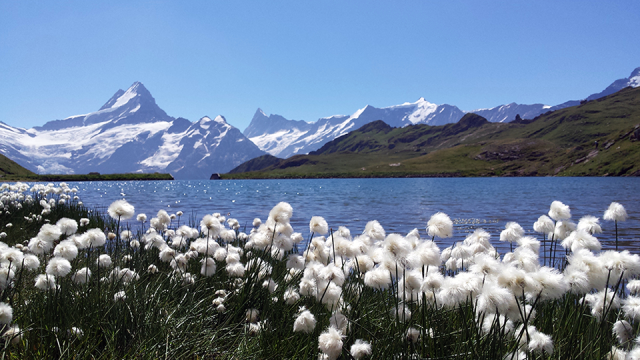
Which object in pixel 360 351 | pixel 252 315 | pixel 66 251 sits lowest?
pixel 252 315

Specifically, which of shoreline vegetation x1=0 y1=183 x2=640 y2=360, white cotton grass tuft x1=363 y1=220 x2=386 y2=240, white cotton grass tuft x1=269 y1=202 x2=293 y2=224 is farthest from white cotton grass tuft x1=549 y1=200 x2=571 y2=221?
white cotton grass tuft x1=269 y1=202 x2=293 y2=224

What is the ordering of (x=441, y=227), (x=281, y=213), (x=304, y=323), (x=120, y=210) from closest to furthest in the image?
(x=304, y=323), (x=441, y=227), (x=281, y=213), (x=120, y=210)

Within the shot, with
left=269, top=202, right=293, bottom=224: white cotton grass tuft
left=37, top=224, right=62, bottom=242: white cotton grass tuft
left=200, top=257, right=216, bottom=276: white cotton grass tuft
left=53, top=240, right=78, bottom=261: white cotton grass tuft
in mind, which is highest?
left=269, top=202, right=293, bottom=224: white cotton grass tuft

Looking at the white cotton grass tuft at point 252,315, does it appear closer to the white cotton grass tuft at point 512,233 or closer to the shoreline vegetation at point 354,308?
the shoreline vegetation at point 354,308

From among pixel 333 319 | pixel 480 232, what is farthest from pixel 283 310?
pixel 480 232

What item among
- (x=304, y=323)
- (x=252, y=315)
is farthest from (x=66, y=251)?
(x=304, y=323)

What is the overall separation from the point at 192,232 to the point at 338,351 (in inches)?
238

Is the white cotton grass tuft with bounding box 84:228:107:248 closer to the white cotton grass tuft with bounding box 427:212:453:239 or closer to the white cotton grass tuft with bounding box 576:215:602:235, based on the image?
the white cotton grass tuft with bounding box 427:212:453:239

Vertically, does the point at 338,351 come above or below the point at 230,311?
above

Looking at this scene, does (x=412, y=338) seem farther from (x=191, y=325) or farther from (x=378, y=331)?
(x=191, y=325)

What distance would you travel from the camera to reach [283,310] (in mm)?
5383

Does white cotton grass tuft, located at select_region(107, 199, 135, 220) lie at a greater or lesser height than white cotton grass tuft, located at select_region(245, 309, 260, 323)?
greater

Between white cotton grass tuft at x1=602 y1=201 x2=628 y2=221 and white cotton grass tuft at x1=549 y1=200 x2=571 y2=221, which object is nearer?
white cotton grass tuft at x1=602 y1=201 x2=628 y2=221

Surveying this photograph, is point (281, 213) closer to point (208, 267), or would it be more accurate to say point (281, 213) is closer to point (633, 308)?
point (208, 267)
